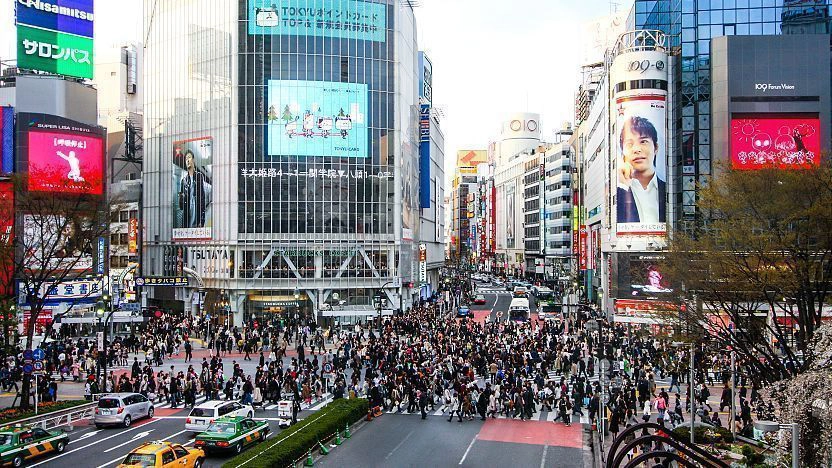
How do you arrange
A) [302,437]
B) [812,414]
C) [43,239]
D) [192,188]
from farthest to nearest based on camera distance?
[192,188]
[43,239]
[302,437]
[812,414]

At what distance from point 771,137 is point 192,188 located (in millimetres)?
52257

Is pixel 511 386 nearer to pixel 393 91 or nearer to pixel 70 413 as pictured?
pixel 70 413

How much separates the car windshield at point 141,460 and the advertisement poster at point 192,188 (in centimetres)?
5312

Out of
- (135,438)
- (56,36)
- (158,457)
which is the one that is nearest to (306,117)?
(56,36)

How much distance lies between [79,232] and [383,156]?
39.4 meters

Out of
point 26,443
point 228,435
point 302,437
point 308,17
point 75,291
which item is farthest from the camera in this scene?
point 308,17

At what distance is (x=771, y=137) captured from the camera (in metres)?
56.8

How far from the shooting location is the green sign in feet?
208

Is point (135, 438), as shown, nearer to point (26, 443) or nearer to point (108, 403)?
point (108, 403)

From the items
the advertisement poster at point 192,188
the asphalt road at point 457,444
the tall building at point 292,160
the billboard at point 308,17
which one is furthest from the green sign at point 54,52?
the asphalt road at point 457,444

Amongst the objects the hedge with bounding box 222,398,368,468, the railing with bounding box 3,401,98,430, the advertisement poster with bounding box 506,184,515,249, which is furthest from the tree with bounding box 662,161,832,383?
the advertisement poster with bounding box 506,184,515,249

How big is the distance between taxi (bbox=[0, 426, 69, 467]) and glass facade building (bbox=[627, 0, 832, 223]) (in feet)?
159

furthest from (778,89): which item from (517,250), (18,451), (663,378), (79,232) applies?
(517,250)

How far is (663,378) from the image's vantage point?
124ft
